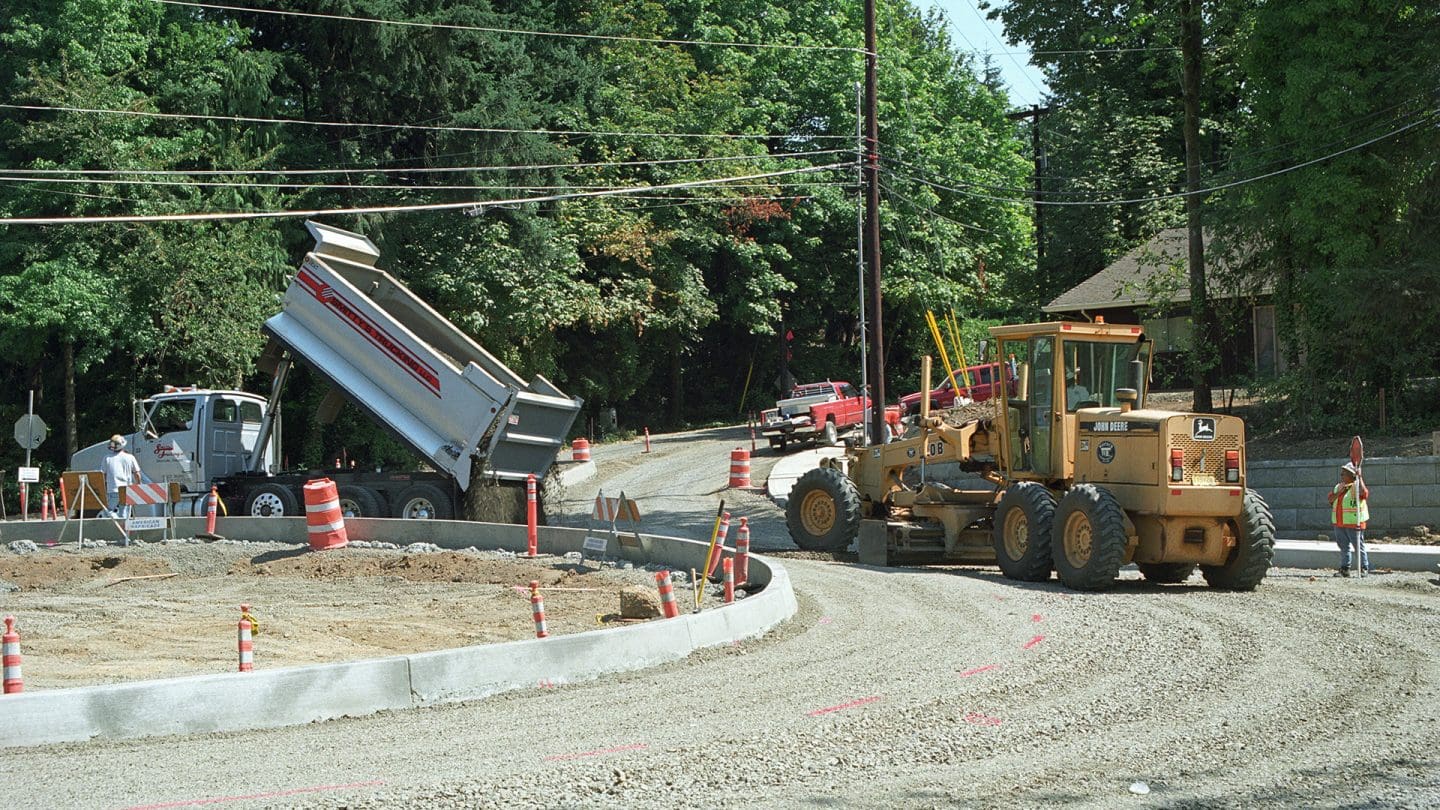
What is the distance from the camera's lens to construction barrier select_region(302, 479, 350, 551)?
19.3m

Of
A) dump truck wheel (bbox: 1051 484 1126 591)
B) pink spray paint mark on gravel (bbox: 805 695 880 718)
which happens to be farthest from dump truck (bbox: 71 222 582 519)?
pink spray paint mark on gravel (bbox: 805 695 880 718)

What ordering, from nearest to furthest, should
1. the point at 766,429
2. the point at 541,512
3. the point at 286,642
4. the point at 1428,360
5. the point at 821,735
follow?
the point at 821,735 → the point at 286,642 → the point at 541,512 → the point at 1428,360 → the point at 766,429

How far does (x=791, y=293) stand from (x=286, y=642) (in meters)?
39.9

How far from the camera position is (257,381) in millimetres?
38625

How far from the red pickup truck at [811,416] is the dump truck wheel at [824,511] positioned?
15.1 meters

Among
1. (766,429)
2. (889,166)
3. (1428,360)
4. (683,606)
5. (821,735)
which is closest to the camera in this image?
(821,735)

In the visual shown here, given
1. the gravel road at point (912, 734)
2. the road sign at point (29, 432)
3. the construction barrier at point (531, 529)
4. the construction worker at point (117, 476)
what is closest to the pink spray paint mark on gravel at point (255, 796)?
the gravel road at point (912, 734)

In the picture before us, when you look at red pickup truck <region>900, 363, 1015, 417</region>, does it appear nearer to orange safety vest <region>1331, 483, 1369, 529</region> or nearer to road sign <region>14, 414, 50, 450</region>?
orange safety vest <region>1331, 483, 1369, 529</region>

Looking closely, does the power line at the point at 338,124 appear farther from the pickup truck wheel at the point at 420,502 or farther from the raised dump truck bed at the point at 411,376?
the pickup truck wheel at the point at 420,502

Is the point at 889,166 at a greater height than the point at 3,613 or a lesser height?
greater

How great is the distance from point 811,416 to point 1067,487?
20.2m

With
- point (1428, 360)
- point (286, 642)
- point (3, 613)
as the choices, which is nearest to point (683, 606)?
point (286, 642)

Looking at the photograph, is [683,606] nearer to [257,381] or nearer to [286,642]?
[286,642]

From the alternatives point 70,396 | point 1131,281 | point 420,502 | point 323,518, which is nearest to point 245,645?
point 323,518
